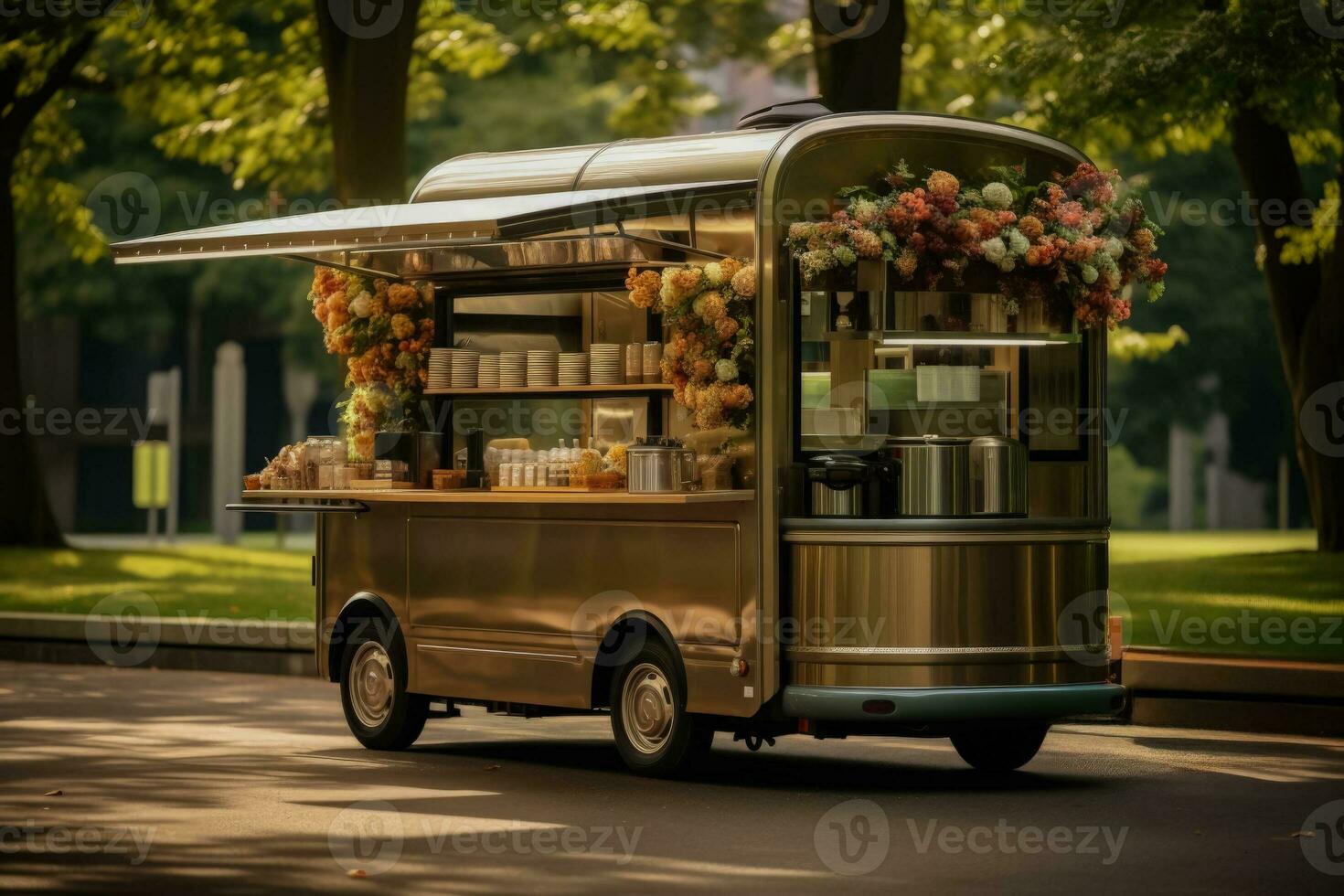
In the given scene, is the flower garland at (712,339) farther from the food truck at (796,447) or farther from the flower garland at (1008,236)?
the flower garland at (1008,236)

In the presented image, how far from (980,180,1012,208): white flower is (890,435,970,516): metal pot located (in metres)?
1.33

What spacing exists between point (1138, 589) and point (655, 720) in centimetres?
1079

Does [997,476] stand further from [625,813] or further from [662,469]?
[625,813]

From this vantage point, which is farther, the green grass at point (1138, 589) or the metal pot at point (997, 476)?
the green grass at point (1138, 589)

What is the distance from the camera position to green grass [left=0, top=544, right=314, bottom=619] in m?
22.5

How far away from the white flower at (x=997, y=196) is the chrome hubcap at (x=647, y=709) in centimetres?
299

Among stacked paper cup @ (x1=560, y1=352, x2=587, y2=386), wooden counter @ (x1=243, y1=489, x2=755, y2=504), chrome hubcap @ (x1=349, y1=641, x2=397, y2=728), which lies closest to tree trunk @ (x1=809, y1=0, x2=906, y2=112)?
stacked paper cup @ (x1=560, y1=352, x2=587, y2=386)

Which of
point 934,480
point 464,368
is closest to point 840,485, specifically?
point 934,480

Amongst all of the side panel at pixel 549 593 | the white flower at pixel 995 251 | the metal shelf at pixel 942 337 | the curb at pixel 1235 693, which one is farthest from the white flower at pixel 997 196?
the curb at pixel 1235 693

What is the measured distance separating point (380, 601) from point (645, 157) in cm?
318

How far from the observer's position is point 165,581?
2573cm

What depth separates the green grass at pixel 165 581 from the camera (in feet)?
73.7

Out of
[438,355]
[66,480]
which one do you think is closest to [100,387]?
[66,480]

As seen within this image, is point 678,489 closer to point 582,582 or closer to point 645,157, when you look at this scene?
point 582,582
